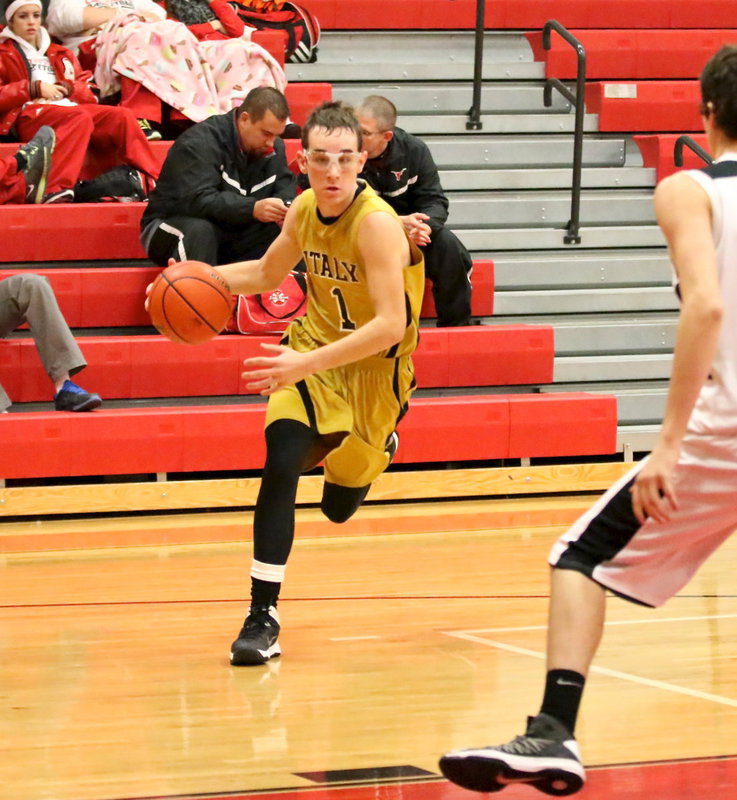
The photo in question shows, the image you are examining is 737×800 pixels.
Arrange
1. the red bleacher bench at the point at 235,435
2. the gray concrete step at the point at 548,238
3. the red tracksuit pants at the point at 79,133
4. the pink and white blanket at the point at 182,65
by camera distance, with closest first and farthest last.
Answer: the red bleacher bench at the point at 235,435 → the red tracksuit pants at the point at 79,133 → the pink and white blanket at the point at 182,65 → the gray concrete step at the point at 548,238

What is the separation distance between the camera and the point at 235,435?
6.61m

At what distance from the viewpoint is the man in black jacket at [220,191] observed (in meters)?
6.85

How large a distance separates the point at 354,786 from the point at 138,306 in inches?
183

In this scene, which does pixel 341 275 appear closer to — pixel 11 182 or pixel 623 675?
pixel 623 675

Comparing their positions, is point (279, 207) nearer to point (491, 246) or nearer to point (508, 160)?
point (491, 246)

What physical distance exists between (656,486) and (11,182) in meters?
5.51

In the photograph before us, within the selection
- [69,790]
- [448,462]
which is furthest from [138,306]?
[69,790]

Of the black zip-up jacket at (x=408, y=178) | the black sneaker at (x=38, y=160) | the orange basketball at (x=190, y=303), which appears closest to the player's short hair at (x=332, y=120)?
the orange basketball at (x=190, y=303)

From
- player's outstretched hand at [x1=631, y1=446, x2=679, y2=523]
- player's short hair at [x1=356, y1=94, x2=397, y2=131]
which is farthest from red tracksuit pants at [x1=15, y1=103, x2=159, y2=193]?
player's outstretched hand at [x1=631, y1=446, x2=679, y2=523]

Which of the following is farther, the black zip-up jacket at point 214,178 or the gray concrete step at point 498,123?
the gray concrete step at point 498,123

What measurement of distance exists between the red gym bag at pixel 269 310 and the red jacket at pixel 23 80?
1.72m

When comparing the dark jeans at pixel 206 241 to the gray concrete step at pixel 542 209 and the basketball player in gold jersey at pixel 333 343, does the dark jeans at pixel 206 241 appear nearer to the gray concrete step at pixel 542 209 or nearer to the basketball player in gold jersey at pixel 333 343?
the gray concrete step at pixel 542 209

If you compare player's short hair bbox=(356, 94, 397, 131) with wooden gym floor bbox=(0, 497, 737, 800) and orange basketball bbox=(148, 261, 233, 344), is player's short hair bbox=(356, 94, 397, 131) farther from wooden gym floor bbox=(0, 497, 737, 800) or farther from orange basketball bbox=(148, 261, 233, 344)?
orange basketball bbox=(148, 261, 233, 344)

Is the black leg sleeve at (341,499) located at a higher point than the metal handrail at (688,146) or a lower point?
lower
